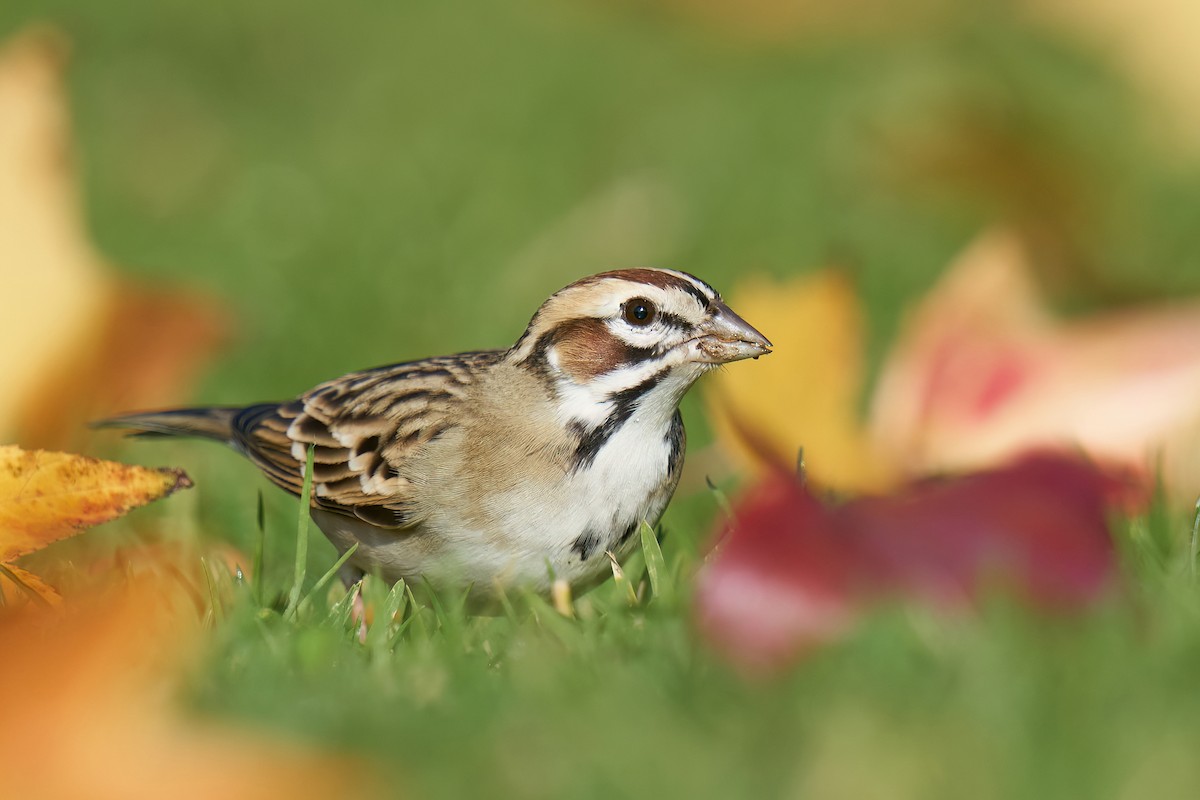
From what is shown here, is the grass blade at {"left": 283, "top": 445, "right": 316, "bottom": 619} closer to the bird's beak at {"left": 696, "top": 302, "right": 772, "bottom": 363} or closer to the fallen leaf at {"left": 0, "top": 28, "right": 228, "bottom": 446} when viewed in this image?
the fallen leaf at {"left": 0, "top": 28, "right": 228, "bottom": 446}

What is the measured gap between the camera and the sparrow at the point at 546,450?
4457 millimetres

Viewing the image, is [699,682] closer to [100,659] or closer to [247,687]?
[247,687]

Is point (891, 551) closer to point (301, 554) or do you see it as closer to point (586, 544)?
point (586, 544)

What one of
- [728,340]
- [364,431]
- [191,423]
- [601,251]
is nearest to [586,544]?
[728,340]

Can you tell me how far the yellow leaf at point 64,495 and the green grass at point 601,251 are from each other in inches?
15.6

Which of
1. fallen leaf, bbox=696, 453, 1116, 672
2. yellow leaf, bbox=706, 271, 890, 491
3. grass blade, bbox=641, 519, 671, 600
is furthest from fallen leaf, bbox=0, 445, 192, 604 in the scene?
yellow leaf, bbox=706, 271, 890, 491

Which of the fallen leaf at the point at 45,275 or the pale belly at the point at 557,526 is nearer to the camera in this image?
the fallen leaf at the point at 45,275

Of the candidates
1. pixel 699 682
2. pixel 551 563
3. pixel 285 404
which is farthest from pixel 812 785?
pixel 285 404

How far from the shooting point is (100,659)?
8.20ft

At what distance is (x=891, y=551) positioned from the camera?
10.3ft

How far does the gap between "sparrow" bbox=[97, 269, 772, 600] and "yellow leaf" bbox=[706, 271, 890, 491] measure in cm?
13

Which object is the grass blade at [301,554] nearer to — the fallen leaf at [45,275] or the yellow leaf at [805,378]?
the fallen leaf at [45,275]

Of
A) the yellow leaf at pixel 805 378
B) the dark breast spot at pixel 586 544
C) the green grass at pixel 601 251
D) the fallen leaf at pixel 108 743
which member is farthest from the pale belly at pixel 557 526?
the fallen leaf at pixel 108 743

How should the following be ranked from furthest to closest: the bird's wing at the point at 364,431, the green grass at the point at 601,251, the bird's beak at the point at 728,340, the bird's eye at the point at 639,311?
the bird's wing at the point at 364,431 < the bird's eye at the point at 639,311 < the bird's beak at the point at 728,340 < the green grass at the point at 601,251
